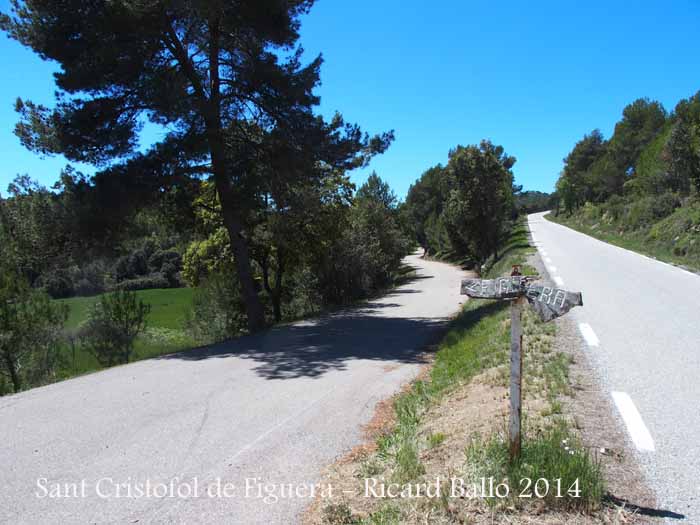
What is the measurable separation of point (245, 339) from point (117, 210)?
14.9 ft

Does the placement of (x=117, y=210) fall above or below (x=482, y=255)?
above

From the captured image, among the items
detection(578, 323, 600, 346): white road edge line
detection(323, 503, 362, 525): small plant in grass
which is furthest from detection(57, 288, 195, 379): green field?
detection(323, 503, 362, 525): small plant in grass

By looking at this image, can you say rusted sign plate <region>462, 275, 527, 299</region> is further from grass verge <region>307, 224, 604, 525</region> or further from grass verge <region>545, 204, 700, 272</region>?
grass verge <region>545, 204, 700, 272</region>

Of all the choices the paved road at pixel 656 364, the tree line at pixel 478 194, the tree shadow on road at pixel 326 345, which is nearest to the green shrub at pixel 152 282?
the tree line at pixel 478 194

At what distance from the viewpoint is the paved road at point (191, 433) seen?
13.3 ft

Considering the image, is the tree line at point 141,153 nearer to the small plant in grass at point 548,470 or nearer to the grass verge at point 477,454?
the grass verge at point 477,454

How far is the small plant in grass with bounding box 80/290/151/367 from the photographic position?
18016 millimetres

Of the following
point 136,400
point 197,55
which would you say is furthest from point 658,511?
point 197,55

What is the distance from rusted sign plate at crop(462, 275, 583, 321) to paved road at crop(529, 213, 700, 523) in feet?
4.37

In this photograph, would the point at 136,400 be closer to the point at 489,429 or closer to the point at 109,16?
the point at 489,429

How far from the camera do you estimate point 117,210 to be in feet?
41.5

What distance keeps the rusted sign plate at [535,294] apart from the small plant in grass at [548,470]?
96 cm

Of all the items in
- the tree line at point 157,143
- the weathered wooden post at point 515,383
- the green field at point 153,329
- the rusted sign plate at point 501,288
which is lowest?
the green field at point 153,329

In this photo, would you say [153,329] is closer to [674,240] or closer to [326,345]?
[326,345]
